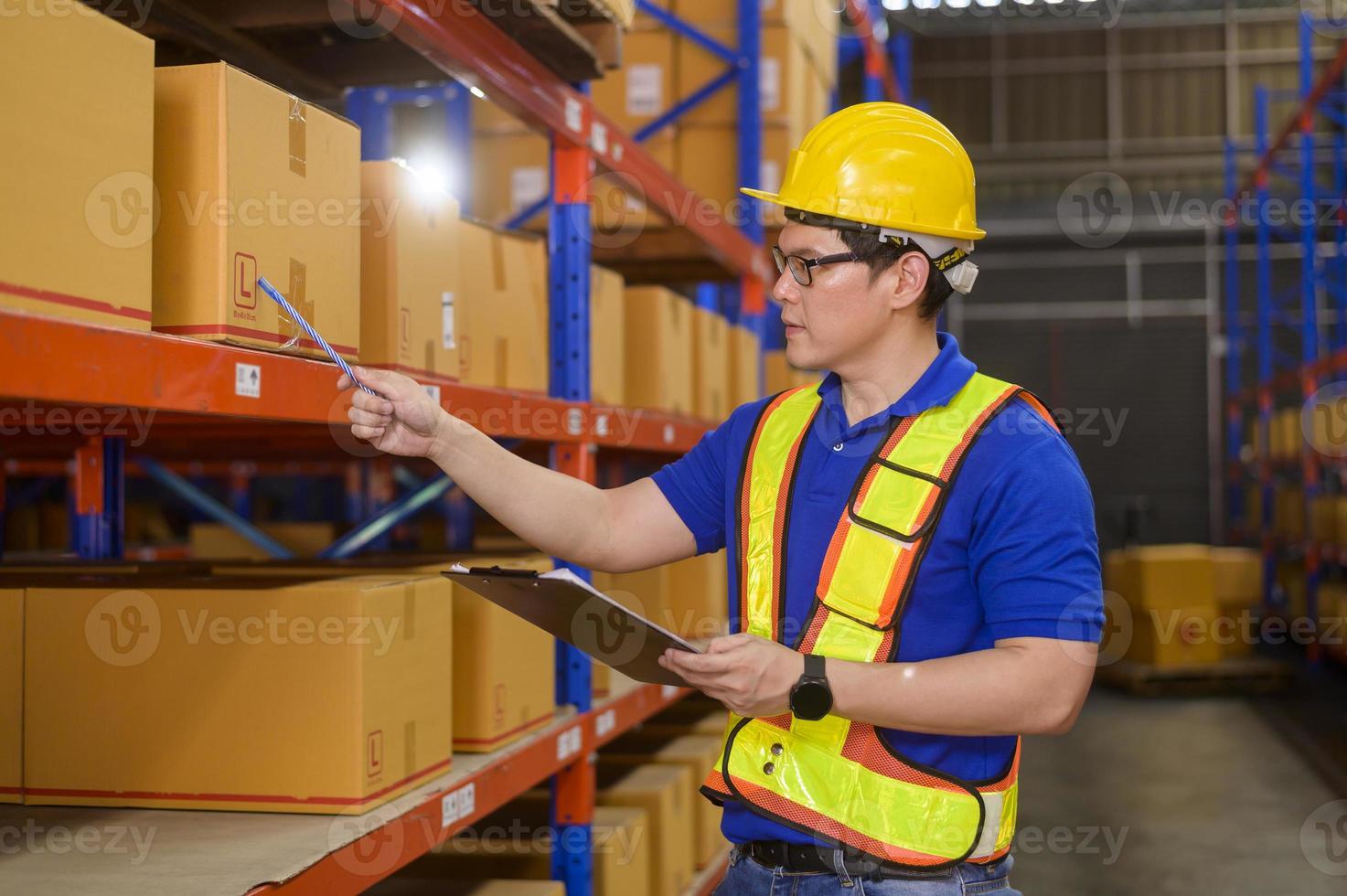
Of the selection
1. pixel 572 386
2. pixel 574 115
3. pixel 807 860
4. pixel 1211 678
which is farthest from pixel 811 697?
pixel 1211 678

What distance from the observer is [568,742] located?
10.5 feet

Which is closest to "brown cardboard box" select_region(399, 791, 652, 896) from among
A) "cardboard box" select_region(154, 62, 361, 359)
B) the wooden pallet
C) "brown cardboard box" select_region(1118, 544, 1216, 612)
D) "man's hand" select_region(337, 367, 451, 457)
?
"man's hand" select_region(337, 367, 451, 457)

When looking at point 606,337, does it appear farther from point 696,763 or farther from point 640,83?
point 640,83

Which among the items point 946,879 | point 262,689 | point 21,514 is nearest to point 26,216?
point 262,689

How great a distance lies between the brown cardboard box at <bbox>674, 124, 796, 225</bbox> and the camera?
570 cm

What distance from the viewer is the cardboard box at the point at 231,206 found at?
5.98 ft

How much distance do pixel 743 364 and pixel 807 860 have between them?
3893mm

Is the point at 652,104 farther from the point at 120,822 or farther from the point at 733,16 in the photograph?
the point at 120,822

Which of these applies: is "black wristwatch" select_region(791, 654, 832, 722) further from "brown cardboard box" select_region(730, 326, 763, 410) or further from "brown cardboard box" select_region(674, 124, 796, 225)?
"brown cardboard box" select_region(674, 124, 796, 225)

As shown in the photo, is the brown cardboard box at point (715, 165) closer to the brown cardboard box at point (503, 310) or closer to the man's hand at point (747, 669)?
the brown cardboard box at point (503, 310)

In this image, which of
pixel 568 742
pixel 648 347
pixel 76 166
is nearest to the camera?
pixel 76 166

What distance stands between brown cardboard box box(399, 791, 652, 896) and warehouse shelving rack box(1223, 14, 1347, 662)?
25.1 ft

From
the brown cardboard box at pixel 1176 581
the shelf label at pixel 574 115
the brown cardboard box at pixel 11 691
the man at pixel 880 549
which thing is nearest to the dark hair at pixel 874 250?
the man at pixel 880 549

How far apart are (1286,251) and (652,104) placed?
44.8ft
